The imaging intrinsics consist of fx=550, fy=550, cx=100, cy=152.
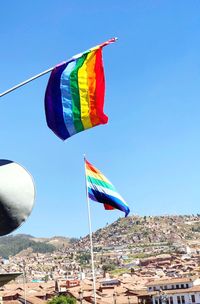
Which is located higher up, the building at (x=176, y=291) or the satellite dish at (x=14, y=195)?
the satellite dish at (x=14, y=195)

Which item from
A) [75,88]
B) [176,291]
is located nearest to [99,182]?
[75,88]

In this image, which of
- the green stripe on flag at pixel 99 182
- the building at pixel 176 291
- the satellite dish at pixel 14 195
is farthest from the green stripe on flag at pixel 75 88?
the building at pixel 176 291

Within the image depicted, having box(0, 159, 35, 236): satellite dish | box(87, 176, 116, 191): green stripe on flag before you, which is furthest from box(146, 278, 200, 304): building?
box(0, 159, 35, 236): satellite dish

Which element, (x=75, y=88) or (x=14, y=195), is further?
(x=75, y=88)

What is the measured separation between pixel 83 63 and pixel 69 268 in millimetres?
188228

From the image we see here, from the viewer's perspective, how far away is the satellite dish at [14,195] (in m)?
3.11

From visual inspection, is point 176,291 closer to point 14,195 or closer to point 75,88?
point 75,88

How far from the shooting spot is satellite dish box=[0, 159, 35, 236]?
3113 mm

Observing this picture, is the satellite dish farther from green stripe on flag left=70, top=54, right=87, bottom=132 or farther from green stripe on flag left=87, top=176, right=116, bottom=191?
green stripe on flag left=87, top=176, right=116, bottom=191

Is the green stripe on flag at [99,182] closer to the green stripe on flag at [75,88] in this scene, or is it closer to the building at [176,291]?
the green stripe on flag at [75,88]

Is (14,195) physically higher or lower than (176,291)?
higher

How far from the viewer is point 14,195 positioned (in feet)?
10.3

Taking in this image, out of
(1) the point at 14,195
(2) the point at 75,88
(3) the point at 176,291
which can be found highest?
(2) the point at 75,88

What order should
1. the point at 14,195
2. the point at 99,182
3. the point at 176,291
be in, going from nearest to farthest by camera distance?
the point at 14,195
the point at 99,182
the point at 176,291
